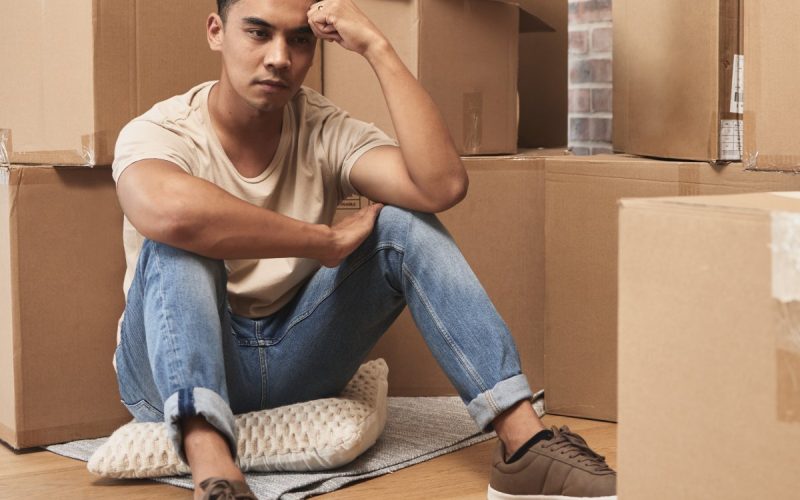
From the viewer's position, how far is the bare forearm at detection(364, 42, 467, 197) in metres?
1.52

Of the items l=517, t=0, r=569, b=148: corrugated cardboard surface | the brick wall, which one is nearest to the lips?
l=517, t=0, r=569, b=148: corrugated cardboard surface

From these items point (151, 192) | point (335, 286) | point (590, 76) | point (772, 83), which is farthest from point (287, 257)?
point (590, 76)

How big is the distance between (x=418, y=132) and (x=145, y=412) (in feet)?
1.87

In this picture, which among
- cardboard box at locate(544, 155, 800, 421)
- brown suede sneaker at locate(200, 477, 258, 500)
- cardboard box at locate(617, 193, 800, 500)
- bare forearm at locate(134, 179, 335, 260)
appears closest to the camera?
cardboard box at locate(617, 193, 800, 500)

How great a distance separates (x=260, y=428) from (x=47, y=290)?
412 millimetres

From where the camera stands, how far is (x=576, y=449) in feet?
4.60

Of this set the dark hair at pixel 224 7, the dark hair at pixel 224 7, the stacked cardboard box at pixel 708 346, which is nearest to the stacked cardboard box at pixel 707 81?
the stacked cardboard box at pixel 708 346

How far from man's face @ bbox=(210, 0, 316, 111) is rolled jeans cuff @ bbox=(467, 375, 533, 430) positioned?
1.69 ft

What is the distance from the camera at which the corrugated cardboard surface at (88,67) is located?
1.67m

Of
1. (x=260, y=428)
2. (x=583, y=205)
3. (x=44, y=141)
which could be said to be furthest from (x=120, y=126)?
(x=583, y=205)

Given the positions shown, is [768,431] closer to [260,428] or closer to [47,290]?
[260,428]

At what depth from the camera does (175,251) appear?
139 cm

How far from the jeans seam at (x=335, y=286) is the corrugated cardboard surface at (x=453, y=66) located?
48 centimetres

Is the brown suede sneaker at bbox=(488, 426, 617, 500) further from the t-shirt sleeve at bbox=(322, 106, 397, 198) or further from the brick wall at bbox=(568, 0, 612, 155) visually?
the brick wall at bbox=(568, 0, 612, 155)
